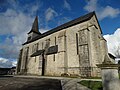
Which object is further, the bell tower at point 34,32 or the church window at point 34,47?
the bell tower at point 34,32

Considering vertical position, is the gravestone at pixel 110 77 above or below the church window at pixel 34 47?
Result: below

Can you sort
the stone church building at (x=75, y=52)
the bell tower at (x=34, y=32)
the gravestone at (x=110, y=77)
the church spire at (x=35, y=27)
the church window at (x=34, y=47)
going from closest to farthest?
the gravestone at (x=110, y=77) < the stone church building at (x=75, y=52) < the church window at (x=34, y=47) < the bell tower at (x=34, y=32) < the church spire at (x=35, y=27)

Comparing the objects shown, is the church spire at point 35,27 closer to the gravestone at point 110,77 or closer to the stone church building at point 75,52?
the stone church building at point 75,52

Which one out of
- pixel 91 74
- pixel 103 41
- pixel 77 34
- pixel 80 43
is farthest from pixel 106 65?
pixel 103 41

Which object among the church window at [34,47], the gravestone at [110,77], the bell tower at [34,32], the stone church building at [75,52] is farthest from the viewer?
the bell tower at [34,32]

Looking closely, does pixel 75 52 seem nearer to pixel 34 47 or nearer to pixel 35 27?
pixel 34 47

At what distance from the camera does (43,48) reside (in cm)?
2861

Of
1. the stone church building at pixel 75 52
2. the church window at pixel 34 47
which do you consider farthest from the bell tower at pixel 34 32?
the stone church building at pixel 75 52

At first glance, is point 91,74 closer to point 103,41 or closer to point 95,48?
point 95,48

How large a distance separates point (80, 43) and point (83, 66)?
14.3ft

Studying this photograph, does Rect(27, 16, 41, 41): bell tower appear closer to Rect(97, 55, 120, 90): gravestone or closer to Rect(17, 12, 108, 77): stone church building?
Rect(17, 12, 108, 77): stone church building

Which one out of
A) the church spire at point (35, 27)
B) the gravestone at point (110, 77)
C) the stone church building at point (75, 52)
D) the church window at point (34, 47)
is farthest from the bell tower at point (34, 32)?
the gravestone at point (110, 77)

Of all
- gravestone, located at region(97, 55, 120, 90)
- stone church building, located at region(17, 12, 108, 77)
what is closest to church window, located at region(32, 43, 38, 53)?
stone church building, located at region(17, 12, 108, 77)

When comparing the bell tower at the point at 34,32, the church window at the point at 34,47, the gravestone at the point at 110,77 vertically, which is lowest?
the gravestone at the point at 110,77
